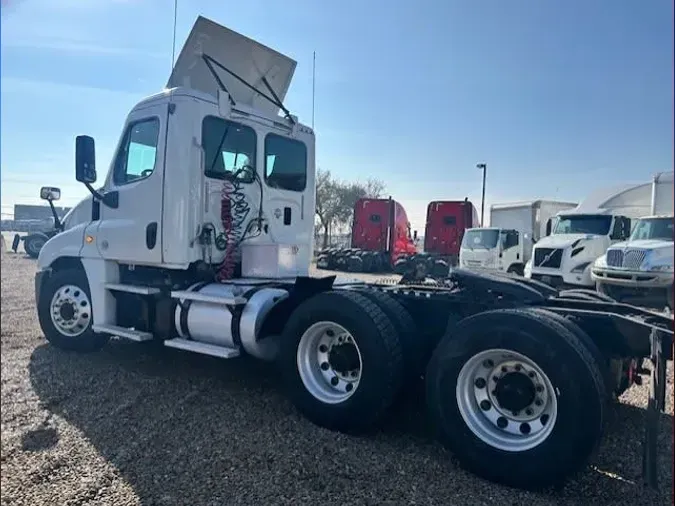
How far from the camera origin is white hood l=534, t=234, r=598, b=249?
12.3m

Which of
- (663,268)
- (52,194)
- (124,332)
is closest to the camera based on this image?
(663,268)

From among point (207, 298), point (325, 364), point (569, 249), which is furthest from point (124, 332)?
point (569, 249)

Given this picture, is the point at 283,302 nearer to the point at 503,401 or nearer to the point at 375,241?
the point at 503,401

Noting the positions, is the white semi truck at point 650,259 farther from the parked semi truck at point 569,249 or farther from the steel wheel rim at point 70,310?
the steel wheel rim at point 70,310

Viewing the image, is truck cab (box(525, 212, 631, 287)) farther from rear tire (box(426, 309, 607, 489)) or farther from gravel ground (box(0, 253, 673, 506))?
rear tire (box(426, 309, 607, 489))

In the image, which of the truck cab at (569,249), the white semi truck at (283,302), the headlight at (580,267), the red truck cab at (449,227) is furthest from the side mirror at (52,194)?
the headlight at (580,267)

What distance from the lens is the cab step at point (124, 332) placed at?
521 cm

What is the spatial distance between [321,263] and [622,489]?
4.69 metres

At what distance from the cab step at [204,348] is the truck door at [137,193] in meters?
0.86

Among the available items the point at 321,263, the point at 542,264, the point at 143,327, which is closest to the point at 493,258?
the point at 542,264

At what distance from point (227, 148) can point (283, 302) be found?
1816 millimetres

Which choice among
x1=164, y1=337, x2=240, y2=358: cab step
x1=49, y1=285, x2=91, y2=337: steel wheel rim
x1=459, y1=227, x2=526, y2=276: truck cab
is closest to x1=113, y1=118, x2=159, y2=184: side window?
x1=49, y1=285, x2=91, y2=337: steel wheel rim

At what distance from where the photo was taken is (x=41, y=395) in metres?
4.01

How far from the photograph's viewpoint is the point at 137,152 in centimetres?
537
